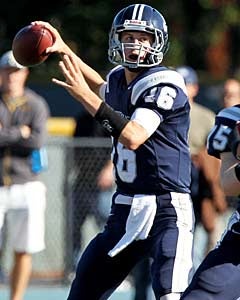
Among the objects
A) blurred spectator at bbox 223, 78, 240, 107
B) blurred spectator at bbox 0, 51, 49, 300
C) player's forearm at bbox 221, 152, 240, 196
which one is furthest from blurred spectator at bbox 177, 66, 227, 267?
player's forearm at bbox 221, 152, 240, 196

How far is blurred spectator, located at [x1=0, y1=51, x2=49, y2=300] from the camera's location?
29.4 feet

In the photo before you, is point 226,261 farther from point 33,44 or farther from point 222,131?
point 33,44

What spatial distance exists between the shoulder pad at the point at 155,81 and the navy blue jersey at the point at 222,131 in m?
0.50

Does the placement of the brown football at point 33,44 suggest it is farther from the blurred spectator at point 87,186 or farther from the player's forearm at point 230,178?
the blurred spectator at point 87,186

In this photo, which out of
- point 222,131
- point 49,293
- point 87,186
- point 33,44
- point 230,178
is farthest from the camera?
point 87,186

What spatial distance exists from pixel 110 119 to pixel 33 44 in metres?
0.64

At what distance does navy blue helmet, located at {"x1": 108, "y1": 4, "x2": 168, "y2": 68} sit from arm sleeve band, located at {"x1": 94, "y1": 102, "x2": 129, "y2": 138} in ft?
1.51

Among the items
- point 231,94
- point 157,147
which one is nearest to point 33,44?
point 157,147

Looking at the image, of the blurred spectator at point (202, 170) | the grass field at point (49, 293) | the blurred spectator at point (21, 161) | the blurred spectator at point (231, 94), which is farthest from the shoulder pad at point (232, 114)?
the grass field at point (49, 293)

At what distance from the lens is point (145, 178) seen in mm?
6266

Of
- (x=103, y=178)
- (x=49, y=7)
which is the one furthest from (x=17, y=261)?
(x=49, y=7)

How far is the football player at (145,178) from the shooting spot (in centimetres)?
614

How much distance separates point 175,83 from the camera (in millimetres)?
6168

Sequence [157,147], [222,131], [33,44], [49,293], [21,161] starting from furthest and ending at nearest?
[49,293] → [21,161] → [157,147] → [33,44] → [222,131]
